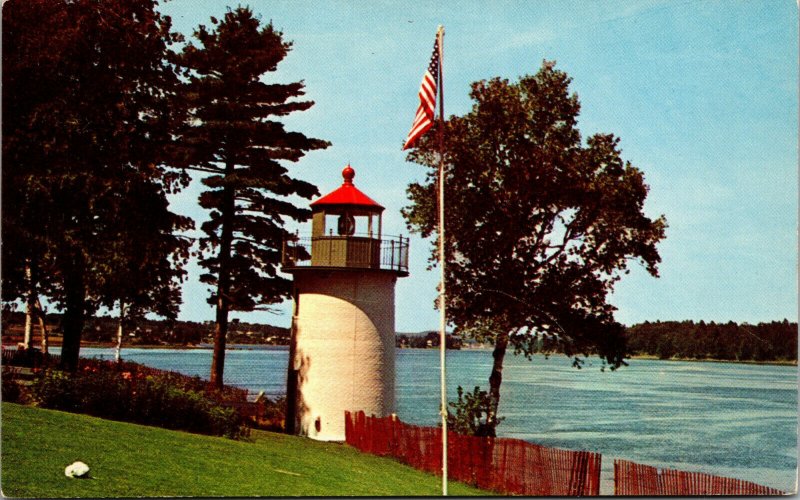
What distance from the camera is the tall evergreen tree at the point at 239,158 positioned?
20672mm

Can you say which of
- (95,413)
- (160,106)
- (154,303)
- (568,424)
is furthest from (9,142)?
(568,424)

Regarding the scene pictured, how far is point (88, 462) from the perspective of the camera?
1102cm

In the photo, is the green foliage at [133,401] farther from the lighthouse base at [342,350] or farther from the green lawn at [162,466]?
the lighthouse base at [342,350]

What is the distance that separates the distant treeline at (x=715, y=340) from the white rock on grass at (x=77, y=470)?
941cm

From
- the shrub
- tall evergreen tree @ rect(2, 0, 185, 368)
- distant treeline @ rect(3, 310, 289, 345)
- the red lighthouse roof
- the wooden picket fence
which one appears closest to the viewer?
the wooden picket fence

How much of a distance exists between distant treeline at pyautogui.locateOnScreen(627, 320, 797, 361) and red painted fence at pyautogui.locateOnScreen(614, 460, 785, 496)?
8.43 feet

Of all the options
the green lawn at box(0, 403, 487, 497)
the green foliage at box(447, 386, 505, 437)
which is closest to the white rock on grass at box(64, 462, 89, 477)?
the green lawn at box(0, 403, 487, 497)

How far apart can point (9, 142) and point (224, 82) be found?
8052 mm

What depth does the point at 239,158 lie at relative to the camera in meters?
20.9

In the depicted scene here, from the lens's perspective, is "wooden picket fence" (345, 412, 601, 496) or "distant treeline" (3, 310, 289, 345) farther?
"distant treeline" (3, 310, 289, 345)

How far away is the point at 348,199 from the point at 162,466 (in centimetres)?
732

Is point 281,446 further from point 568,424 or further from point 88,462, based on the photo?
point 568,424

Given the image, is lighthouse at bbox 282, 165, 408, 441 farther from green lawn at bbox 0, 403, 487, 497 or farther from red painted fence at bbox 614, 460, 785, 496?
red painted fence at bbox 614, 460, 785, 496

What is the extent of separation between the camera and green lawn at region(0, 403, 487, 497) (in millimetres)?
10398
